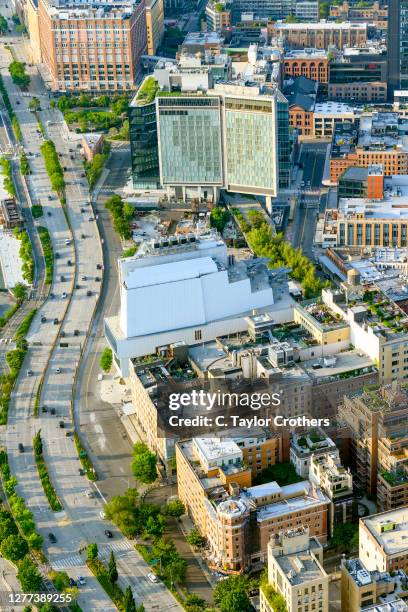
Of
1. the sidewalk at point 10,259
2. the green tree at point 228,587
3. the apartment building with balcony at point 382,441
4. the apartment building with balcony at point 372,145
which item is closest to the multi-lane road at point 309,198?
the apartment building with balcony at point 372,145

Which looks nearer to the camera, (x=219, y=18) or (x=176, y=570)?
(x=176, y=570)

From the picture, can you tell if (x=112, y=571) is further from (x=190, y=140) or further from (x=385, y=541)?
(x=190, y=140)

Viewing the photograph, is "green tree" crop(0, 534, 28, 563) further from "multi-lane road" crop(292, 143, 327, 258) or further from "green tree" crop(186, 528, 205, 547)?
"multi-lane road" crop(292, 143, 327, 258)

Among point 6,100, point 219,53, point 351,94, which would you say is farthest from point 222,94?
point 6,100

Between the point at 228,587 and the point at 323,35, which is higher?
the point at 323,35

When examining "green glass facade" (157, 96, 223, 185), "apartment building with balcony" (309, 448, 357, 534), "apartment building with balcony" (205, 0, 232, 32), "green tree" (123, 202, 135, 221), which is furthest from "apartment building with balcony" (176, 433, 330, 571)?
"apartment building with balcony" (205, 0, 232, 32)

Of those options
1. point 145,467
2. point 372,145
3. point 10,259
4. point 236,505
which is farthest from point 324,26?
point 236,505

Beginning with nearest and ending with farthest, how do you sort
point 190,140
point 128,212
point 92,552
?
point 92,552 < point 190,140 < point 128,212
